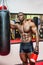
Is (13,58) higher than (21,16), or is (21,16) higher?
(21,16)

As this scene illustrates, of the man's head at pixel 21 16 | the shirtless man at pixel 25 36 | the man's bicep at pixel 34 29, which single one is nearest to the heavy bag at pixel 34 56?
the shirtless man at pixel 25 36

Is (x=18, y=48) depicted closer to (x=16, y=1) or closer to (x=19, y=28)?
(x=19, y=28)

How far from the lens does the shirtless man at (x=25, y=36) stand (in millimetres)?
1622

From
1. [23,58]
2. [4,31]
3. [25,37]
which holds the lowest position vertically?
[23,58]

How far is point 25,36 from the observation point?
1.63m

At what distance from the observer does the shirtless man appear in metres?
1.62

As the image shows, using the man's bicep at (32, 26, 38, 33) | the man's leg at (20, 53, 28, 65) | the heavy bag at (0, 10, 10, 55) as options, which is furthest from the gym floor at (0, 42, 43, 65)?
the heavy bag at (0, 10, 10, 55)

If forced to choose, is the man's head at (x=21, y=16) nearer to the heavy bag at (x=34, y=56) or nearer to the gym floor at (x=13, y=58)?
the gym floor at (x=13, y=58)

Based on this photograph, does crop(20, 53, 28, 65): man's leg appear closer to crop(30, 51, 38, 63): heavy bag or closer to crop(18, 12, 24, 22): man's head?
crop(30, 51, 38, 63): heavy bag

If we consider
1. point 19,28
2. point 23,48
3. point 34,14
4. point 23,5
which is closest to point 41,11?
point 34,14

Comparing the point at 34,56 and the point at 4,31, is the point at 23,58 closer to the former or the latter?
the point at 34,56

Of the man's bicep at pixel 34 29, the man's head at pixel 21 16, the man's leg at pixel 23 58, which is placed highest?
the man's head at pixel 21 16

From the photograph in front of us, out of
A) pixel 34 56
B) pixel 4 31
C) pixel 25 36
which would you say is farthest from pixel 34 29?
pixel 4 31

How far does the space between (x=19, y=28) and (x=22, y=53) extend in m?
0.28
